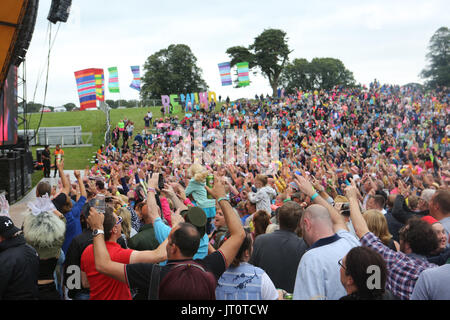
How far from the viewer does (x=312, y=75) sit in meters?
86.4

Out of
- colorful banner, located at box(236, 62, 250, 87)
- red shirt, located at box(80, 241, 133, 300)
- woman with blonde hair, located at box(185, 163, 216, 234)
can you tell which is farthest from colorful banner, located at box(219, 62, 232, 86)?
red shirt, located at box(80, 241, 133, 300)

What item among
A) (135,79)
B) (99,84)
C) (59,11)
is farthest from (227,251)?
(135,79)

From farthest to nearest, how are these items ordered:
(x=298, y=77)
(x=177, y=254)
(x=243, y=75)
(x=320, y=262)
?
(x=298, y=77), (x=243, y=75), (x=320, y=262), (x=177, y=254)

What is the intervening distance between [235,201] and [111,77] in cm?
3583

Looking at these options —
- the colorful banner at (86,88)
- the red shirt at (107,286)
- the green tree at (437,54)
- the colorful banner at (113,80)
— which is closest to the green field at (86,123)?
the colorful banner at (113,80)

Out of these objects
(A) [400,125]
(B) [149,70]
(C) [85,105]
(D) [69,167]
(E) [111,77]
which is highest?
(B) [149,70]

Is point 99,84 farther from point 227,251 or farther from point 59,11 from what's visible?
point 227,251

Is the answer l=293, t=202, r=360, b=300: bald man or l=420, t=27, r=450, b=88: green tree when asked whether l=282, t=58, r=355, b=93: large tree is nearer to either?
l=420, t=27, r=450, b=88: green tree

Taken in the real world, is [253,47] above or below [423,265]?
above

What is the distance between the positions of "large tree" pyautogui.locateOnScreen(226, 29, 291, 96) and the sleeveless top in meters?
65.1

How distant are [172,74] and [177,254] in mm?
66688
